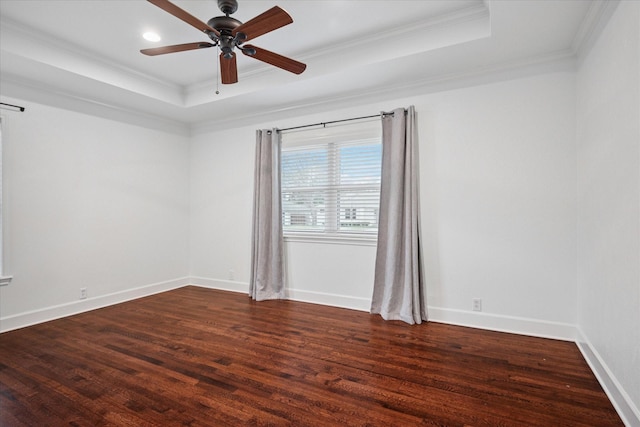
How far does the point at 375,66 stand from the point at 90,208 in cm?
368

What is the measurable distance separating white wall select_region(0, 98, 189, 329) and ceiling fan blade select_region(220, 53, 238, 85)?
2.28 m

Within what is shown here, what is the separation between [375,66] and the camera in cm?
312

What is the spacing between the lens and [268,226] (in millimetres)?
4371

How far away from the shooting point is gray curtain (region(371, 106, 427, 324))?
3.41 m

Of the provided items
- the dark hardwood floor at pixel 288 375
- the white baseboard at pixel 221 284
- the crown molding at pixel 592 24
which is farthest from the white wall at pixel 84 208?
the crown molding at pixel 592 24

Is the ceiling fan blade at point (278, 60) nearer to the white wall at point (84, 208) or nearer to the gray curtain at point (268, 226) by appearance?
the gray curtain at point (268, 226)

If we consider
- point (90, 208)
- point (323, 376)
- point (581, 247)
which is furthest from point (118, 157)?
point (581, 247)

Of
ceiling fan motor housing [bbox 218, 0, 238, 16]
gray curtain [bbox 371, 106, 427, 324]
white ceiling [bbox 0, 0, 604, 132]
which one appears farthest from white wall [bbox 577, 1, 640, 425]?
ceiling fan motor housing [bbox 218, 0, 238, 16]

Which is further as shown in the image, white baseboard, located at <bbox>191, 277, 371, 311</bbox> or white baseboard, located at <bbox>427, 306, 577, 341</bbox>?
white baseboard, located at <bbox>191, 277, 371, 311</bbox>

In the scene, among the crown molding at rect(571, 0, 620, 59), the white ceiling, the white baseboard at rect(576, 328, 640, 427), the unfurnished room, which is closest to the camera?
the white baseboard at rect(576, 328, 640, 427)

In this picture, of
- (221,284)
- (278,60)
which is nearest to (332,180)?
(278,60)

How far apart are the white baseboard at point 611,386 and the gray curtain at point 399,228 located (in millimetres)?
1325

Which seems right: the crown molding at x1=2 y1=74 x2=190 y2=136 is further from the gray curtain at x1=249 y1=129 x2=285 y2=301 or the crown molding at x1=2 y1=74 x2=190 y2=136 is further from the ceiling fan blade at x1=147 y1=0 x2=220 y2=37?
the ceiling fan blade at x1=147 y1=0 x2=220 y2=37

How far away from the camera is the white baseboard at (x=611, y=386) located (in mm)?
1746
